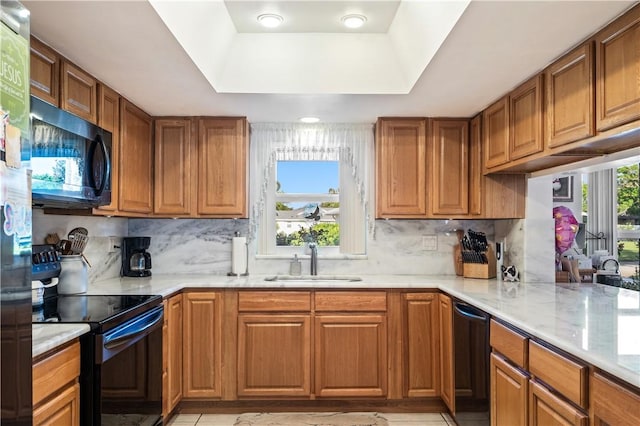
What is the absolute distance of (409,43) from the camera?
8.20 feet

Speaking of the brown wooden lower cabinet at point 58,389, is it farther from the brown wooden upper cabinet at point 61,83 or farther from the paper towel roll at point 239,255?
the paper towel roll at point 239,255

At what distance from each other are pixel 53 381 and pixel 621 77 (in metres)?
2.44

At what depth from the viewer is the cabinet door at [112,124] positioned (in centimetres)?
261

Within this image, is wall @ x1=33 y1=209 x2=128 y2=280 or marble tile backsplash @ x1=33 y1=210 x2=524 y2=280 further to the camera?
marble tile backsplash @ x1=33 y1=210 x2=524 y2=280

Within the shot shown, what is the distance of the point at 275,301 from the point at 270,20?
1.83 metres

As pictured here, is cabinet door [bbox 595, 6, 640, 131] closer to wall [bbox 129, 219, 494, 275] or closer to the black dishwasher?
the black dishwasher

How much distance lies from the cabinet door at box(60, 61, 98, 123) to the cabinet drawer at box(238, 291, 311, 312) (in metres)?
1.51

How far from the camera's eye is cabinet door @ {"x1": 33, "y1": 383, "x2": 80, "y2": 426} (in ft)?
4.88

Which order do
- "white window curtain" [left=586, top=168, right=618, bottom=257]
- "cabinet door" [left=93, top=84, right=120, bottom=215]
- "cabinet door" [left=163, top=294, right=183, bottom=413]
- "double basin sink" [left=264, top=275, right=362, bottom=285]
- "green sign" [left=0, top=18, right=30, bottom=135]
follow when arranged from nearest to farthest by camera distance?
"green sign" [left=0, top=18, right=30, bottom=135] → "cabinet door" [left=93, top=84, right=120, bottom=215] → "cabinet door" [left=163, top=294, right=183, bottom=413] → "double basin sink" [left=264, top=275, right=362, bottom=285] → "white window curtain" [left=586, top=168, right=618, bottom=257]

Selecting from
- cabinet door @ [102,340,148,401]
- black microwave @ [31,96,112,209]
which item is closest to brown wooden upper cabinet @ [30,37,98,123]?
black microwave @ [31,96,112,209]

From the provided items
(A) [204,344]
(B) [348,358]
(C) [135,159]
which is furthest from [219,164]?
(B) [348,358]

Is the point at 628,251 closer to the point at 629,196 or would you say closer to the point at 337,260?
the point at 629,196

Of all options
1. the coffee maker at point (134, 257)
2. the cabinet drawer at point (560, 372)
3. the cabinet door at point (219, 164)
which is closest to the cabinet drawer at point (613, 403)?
the cabinet drawer at point (560, 372)

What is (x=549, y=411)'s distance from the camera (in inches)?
65.5
